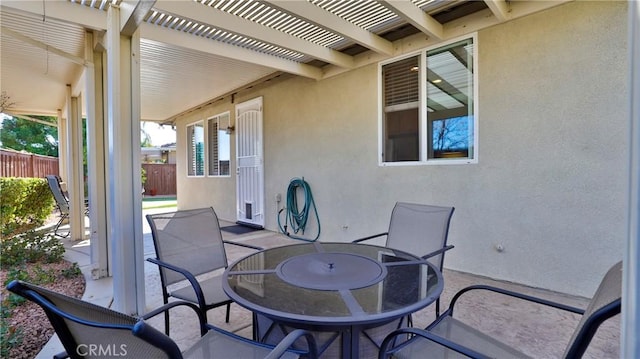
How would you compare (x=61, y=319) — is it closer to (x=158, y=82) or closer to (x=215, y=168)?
(x=158, y=82)

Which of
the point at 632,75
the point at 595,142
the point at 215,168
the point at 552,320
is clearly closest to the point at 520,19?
the point at 595,142

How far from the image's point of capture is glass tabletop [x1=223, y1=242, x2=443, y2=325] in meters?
1.17

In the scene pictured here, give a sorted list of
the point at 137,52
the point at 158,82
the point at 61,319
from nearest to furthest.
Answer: the point at 61,319 → the point at 137,52 → the point at 158,82

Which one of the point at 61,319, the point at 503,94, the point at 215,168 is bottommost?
the point at 61,319

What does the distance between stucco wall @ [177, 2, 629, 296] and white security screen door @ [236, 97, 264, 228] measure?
2.60 meters

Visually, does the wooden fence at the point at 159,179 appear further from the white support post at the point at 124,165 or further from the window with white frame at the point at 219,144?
the white support post at the point at 124,165

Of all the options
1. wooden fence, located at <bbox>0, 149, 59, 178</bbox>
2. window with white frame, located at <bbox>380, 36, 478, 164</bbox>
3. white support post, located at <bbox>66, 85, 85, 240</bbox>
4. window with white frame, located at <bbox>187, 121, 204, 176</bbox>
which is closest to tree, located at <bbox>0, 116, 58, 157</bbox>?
wooden fence, located at <bbox>0, 149, 59, 178</bbox>

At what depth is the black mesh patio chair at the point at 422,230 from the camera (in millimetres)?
2080

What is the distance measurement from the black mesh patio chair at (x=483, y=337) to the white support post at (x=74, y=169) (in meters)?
5.57

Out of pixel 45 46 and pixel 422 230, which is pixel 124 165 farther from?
pixel 422 230

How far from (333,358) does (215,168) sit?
6.59 meters

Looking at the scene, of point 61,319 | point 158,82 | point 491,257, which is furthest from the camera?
point 158,82

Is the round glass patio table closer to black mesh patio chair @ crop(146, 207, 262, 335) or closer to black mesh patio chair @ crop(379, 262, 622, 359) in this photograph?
black mesh patio chair @ crop(379, 262, 622, 359)

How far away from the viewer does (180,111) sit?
7.85 metres
